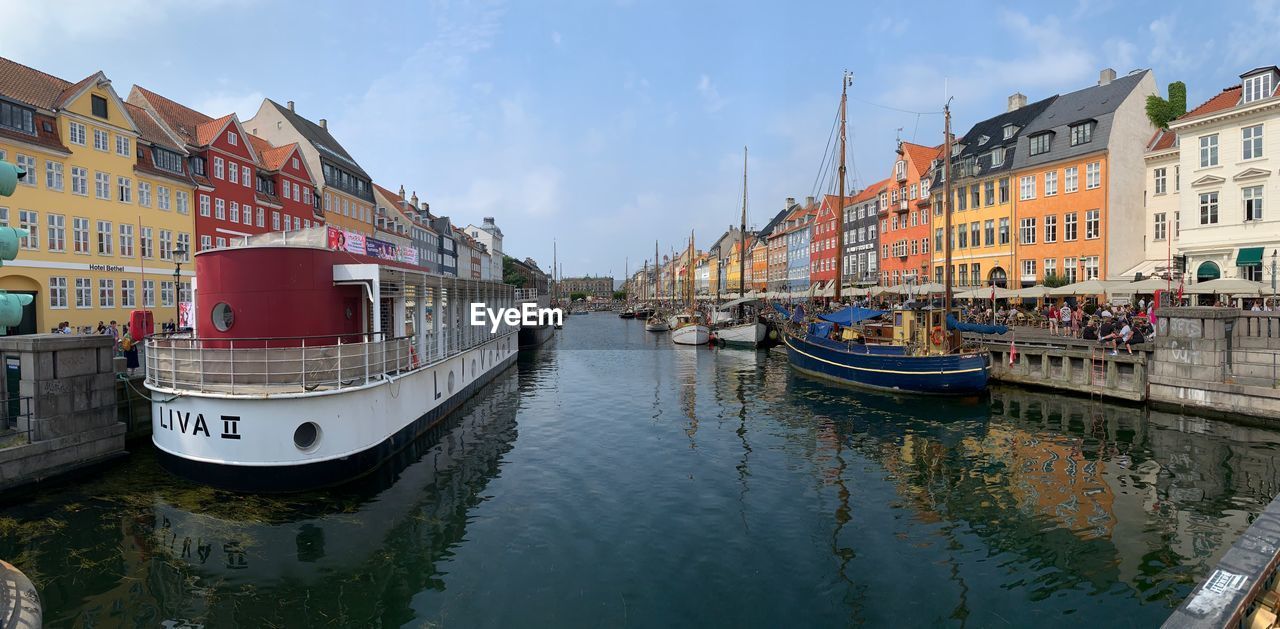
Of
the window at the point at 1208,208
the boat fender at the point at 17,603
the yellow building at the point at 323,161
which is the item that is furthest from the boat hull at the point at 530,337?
the window at the point at 1208,208

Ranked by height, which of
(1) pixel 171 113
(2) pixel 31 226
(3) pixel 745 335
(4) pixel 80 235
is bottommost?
(3) pixel 745 335

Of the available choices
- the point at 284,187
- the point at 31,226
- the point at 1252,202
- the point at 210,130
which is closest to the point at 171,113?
the point at 210,130

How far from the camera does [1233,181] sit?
1226 inches

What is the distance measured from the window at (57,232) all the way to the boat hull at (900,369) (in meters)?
38.1

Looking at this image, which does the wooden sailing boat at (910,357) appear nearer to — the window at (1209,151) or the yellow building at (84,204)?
the window at (1209,151)

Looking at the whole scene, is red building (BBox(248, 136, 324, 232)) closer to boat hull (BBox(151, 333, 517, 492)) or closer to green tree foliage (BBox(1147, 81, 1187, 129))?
boat hull (BBox(151, 333, 517, 492))

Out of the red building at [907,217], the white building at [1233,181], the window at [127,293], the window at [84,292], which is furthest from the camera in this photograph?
the red building at [907,217]

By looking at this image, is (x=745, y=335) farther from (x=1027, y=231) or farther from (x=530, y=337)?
(x=1027, y=231)

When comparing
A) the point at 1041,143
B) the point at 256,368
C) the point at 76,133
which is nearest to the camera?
the point at 256,368

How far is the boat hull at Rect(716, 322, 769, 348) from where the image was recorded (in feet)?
176

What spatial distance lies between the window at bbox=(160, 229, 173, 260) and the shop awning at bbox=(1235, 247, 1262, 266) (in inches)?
2265

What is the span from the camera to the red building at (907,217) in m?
55.9

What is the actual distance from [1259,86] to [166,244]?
5900cm

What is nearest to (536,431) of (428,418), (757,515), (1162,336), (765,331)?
(428,418)
